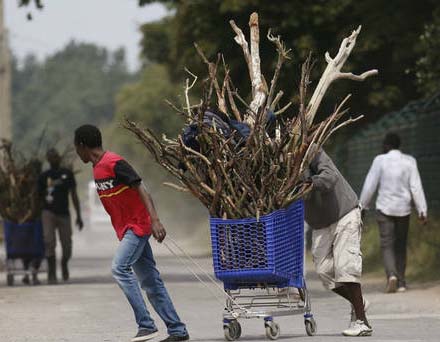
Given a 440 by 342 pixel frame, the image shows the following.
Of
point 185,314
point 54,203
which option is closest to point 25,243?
point 54,203

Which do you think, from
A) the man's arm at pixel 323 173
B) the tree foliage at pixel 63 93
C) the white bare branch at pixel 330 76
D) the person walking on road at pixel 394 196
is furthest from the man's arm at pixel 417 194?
the tree foliage at pixel 63 93

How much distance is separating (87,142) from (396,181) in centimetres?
667

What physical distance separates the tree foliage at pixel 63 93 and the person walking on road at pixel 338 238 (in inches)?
5285

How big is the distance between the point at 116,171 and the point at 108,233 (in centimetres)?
5146

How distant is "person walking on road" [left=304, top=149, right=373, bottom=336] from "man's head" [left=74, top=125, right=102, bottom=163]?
5.37 feet

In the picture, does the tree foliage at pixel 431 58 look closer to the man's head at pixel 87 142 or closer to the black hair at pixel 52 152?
the black hair at pixel 52 152

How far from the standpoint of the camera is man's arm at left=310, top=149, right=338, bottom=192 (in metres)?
12.5

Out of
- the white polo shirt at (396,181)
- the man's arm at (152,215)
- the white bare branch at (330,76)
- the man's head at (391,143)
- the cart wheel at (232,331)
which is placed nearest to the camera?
the man's arm at (152,215)

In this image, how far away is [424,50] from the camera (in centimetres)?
2750

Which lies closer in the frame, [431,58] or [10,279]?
[10,279]

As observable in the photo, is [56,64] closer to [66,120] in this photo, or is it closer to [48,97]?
[48,97]

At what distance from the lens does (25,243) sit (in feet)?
74.3

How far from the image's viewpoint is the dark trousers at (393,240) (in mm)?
18688

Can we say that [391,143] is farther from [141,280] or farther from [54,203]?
[141,280]
